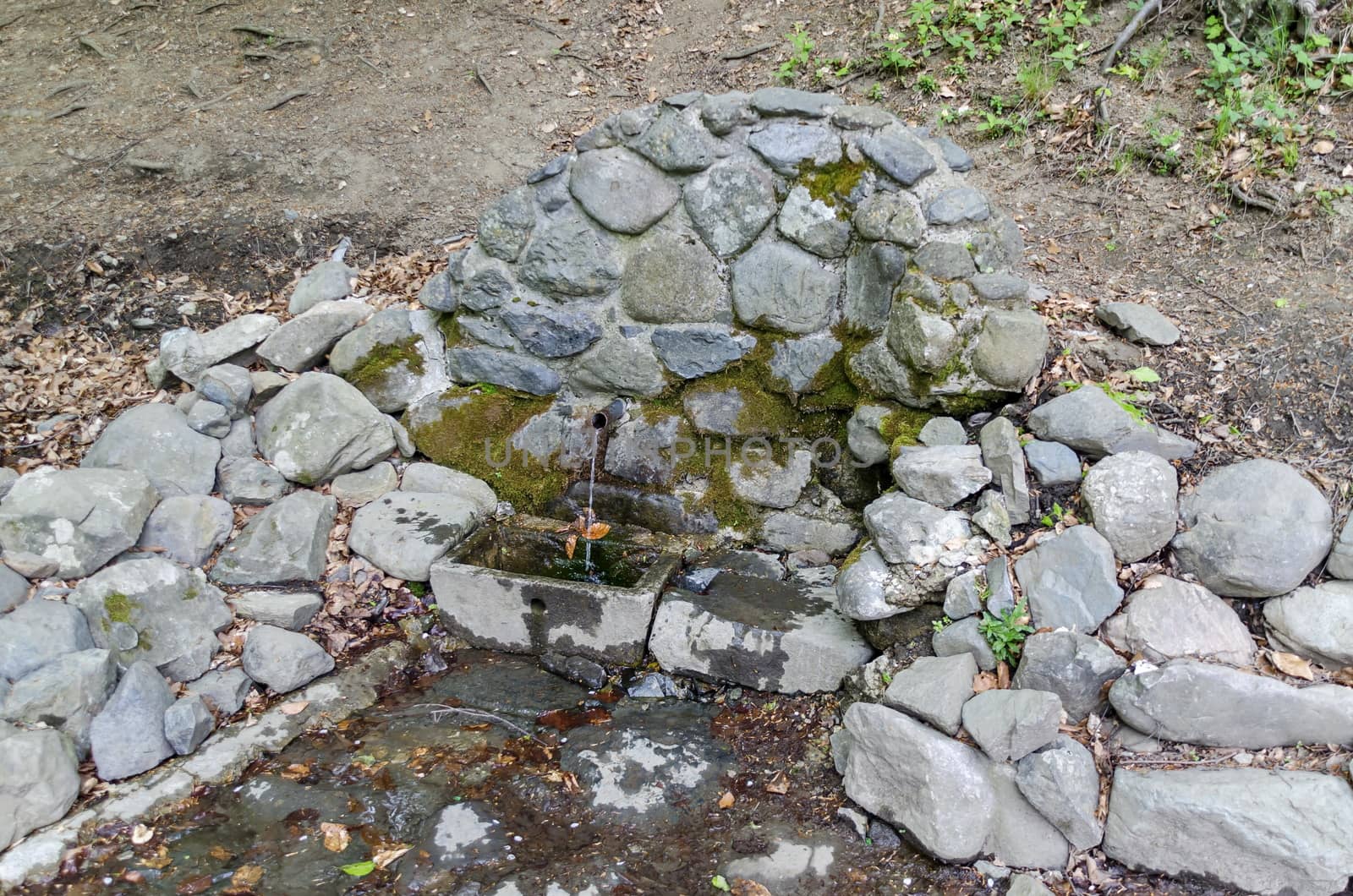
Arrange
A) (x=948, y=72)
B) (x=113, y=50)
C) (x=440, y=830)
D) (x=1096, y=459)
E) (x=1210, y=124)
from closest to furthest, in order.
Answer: (x=440, y=830) → (x=1096, y=459) → (x=1210, y=124) → (x=948, y=72) → (x=113, y=50)

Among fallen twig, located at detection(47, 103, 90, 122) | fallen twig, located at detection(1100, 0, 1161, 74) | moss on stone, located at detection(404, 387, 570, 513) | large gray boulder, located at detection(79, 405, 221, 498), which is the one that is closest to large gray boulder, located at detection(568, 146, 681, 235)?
moss on stone, located at detection(404, 387, 570, 513)

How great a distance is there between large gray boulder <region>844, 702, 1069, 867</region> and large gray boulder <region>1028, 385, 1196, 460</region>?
1219 mm

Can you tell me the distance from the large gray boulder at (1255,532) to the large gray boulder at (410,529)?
10.0ft

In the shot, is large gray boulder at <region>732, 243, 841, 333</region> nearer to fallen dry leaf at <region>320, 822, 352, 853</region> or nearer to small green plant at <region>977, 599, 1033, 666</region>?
small green plant at <region>977, 599, 1033, 666</region>

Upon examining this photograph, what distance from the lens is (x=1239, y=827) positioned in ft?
8.38

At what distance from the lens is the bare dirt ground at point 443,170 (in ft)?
13.0

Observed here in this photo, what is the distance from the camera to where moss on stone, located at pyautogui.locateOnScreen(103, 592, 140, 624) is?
11.7 ft

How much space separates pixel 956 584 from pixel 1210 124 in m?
3.67

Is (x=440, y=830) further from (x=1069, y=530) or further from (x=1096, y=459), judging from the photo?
(x=1096, y=459)

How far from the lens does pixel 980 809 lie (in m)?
2.83

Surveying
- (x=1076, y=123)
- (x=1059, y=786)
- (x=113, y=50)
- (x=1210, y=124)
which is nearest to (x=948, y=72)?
(x=1076, y=123)

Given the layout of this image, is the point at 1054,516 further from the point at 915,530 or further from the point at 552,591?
the point at 552,591

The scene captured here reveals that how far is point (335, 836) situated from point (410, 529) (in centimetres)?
155

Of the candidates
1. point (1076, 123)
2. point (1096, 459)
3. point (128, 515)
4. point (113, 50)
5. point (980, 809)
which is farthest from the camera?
point (113, 50)
